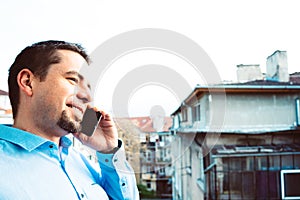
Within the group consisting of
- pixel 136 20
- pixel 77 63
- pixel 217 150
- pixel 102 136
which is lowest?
pixel 217 150

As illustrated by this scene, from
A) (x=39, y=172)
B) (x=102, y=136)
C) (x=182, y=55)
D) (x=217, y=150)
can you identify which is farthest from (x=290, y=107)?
(x=39, y=172)

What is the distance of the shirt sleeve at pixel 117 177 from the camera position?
629 millimetres

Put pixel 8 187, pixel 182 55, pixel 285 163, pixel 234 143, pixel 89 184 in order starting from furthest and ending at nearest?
1. pixel 234 143
2. pixel 285 163
3. pixel 182 55
4. pixel 89 184
5. pixel 8 187

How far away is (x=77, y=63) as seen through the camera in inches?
22.1

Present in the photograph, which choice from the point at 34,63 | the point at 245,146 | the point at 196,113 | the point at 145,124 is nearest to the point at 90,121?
the point at 34,63

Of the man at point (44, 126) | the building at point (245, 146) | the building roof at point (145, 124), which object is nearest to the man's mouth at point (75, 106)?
the man at point (44, 126)

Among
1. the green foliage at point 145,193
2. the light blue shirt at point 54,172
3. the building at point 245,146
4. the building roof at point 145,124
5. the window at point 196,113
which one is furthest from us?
the building at point 245,146

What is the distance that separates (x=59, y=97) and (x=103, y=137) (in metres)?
0.14

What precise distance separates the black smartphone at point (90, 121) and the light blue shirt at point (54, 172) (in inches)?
1.6

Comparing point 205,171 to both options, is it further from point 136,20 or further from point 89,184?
point 89,184

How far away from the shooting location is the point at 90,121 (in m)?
0.62

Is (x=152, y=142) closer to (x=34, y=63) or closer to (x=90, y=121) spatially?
(x=90, y=121)

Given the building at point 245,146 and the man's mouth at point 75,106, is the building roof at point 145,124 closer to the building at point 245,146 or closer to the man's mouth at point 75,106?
the man's mouth at point 75,106

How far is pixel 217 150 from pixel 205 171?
0.77ft
